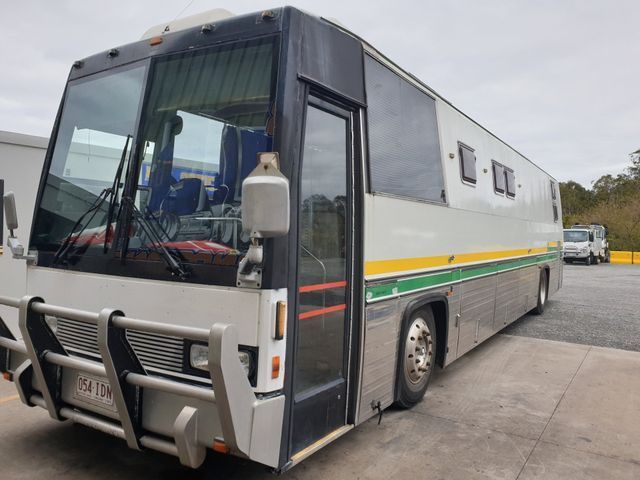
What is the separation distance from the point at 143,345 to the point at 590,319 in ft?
32.3

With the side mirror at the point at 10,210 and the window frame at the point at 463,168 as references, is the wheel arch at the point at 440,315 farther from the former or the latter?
the side mirror at the point at 10,210

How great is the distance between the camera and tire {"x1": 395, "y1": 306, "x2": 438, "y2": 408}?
475 cm

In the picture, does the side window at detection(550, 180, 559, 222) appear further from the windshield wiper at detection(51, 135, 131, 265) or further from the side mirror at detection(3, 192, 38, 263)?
the side mirror at detection(3, 192, 38, 263)

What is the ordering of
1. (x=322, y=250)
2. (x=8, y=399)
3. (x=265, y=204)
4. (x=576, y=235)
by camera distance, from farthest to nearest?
(x=576, y=235), (x=8, y=399), (x=322, y=250), (x=265, y=204)

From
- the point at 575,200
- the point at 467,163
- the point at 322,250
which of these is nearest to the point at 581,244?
the point at 467,163

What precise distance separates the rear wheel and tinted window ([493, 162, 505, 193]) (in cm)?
364

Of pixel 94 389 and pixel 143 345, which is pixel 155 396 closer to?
pixel 143 345

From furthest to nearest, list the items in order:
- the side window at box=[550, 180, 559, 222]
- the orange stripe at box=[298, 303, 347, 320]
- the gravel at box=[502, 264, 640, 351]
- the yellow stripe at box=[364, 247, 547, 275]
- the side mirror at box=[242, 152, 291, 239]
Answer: the side window at box=[550, 180, 559, 222] → the gravel at box=[502, 264, 640, 351] → the yellow stripe at box=[364, 247, 547, 275] → the orange stripe at box=[298, 303, 347, 320] → the side mirror at box=[242, 152, 291, 239]

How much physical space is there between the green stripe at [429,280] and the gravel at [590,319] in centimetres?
173

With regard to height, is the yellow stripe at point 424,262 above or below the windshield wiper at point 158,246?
below

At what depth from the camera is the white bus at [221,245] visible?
3.00 m

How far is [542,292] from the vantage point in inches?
435

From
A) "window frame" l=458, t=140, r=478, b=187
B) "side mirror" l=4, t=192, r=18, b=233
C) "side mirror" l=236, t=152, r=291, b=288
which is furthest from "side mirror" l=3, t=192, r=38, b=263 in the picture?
"window frame" l=458, t=140, r=478, b=187

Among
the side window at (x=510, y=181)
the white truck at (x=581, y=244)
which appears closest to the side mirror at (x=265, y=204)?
the side window at (x=510, y=181)
